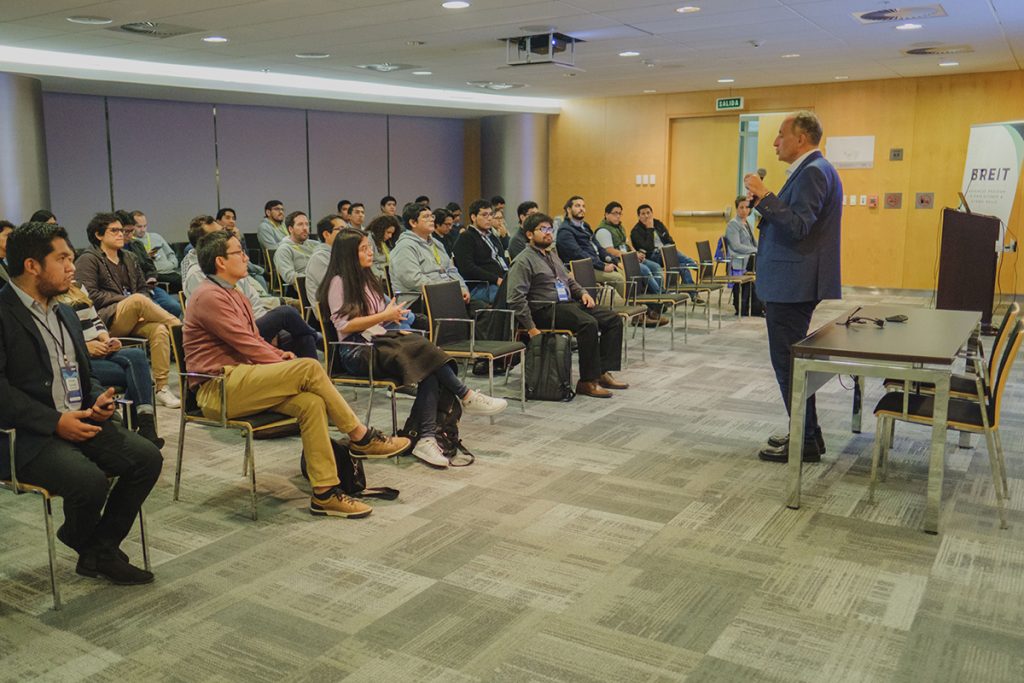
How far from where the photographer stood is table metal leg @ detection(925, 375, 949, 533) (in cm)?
371

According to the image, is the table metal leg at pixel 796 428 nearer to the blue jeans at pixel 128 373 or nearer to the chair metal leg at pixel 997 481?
the chair metal leg at pixel 997 481

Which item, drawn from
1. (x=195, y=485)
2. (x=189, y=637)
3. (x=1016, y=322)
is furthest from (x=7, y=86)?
(x=1016, y=322)

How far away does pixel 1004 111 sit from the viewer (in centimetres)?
1163

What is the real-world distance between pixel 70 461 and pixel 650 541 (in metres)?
2.26

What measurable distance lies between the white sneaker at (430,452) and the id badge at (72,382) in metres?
1.88

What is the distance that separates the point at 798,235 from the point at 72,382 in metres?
3.42

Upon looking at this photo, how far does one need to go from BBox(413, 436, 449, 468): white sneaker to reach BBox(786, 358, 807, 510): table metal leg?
1.77 m

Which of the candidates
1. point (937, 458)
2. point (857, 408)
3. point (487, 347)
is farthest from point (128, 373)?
point (857, 408)

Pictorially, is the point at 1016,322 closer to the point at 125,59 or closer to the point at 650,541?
the point at 650,541

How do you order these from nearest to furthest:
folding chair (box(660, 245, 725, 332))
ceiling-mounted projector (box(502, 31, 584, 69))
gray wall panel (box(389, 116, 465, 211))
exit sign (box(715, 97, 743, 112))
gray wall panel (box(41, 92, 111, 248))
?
ceiling-mounted projector (box(502, 31, 584, 69))
folding chair (box(660, 245, 725, 332))
gray wall panel (box(41, 92, 111, 248))
exit sign (box(715, 97, 743, 112))
gray wall panel (box(389, 116, 465, 211))

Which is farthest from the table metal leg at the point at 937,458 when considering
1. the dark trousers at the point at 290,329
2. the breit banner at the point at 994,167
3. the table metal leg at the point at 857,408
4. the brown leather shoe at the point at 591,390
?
the breit banner at the point at 994,167

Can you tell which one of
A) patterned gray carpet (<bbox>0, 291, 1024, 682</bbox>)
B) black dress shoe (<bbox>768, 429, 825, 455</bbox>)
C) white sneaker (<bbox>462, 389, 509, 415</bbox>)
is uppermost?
white sneaker (<bbox>462, 389, 509, 415</bbox>)

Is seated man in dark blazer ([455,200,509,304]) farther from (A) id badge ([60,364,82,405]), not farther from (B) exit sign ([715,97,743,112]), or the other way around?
(B) exit sign ([715,97,743,112])

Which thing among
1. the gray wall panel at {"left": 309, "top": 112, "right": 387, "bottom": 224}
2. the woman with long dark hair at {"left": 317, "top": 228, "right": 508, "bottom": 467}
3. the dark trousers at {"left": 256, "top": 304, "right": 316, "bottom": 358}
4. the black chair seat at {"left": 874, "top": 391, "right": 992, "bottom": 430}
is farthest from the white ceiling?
the black chair seat at {"left": 874, "top": 391, "right": 992, "bottom": 430}
